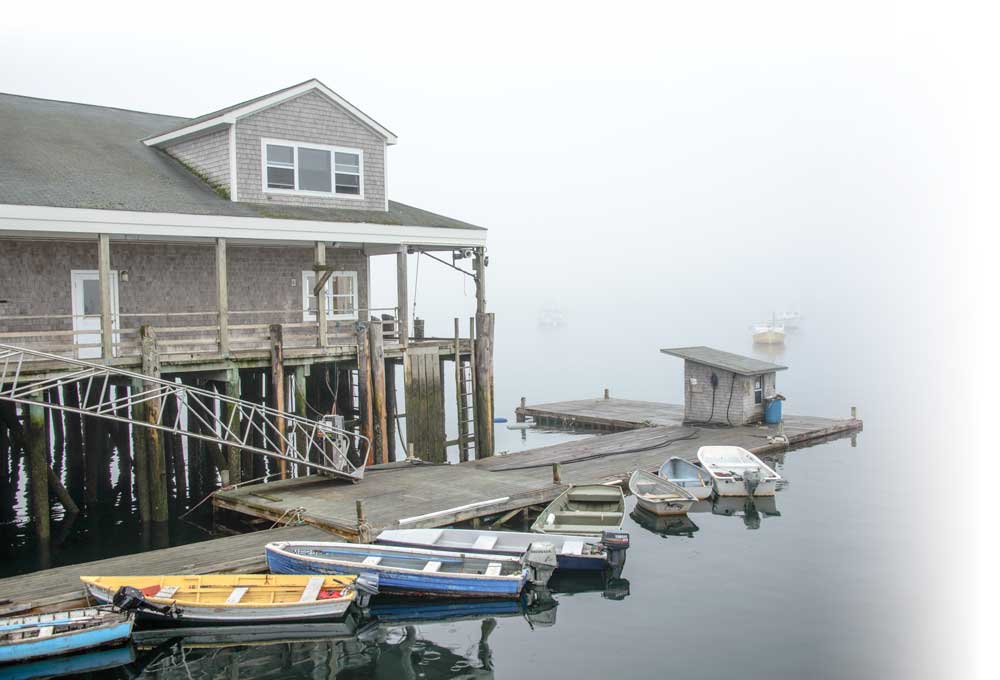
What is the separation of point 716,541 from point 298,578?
1058 cm

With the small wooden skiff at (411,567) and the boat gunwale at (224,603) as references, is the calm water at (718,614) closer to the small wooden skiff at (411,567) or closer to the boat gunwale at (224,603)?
the small wooden skiff at (411,567)

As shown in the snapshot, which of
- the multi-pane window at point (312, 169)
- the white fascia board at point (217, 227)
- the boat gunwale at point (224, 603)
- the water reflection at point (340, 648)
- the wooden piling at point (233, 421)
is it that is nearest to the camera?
the water reflection at point (340, 648)

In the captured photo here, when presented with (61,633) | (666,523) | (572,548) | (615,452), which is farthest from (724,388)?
(61,633)

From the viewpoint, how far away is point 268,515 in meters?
19.7

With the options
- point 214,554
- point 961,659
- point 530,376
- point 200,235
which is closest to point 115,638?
point 214,554

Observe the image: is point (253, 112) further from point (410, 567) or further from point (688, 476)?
point (688, 476)

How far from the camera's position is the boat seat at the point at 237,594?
15.3 metres

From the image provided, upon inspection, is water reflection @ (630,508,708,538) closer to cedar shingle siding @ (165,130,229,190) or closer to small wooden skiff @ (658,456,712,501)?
small wooden skiff @ (658,456,712,501)

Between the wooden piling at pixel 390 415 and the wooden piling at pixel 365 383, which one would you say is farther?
the wooden piling at pixel 390 415

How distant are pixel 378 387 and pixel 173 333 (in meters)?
6.42

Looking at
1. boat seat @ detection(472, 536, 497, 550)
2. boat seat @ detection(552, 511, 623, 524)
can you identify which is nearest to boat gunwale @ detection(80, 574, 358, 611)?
boat seat @ detection(472, 536, 497, 550)

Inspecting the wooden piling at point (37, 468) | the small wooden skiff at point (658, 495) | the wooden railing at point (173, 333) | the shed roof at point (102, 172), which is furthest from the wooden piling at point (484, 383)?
the wooden piling at point (37, 468)

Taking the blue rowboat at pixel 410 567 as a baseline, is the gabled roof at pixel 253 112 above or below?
above

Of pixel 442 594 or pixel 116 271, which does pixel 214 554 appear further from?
pixel 116 271
